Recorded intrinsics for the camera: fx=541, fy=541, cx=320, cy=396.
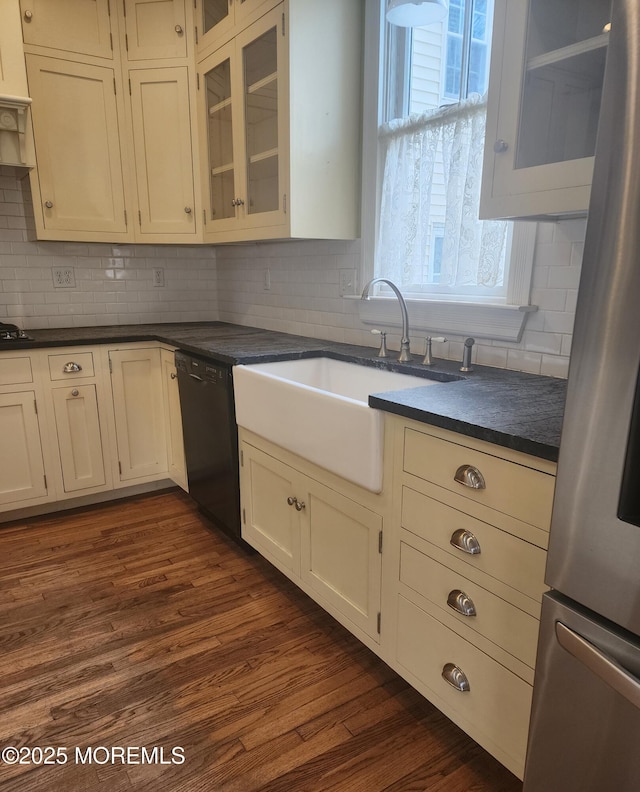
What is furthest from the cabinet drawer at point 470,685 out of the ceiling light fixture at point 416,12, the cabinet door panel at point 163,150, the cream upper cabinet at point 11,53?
the cream upper cabinet at point 11,53

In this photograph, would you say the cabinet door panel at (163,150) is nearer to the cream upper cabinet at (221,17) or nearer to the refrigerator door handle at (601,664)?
the cream upper cabinet at (221,17)

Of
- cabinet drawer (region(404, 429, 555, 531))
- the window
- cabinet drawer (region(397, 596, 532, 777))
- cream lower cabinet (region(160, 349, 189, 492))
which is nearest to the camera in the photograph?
cabinet drawer (region(404, 429, 555, 531))

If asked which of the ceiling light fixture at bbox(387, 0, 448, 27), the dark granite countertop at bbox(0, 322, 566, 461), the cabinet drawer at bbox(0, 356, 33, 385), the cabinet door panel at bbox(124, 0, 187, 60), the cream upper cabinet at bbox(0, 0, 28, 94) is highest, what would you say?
the cabinet door panel at bbox(124, 0, 187, 60)

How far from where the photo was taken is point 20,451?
2.67m

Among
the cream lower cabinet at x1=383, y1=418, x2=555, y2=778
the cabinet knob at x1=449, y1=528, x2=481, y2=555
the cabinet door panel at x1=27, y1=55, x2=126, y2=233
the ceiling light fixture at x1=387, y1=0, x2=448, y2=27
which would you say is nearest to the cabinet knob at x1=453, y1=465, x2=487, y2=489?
the cream lower cabinet at x1=383, y1=418, x2=555, y2=778

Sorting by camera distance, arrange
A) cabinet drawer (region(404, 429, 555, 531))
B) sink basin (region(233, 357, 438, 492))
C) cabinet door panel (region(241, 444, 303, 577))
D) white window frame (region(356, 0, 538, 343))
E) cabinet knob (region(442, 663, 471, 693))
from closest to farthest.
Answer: cabinet drawer (region(404, 429, 555, 531)) < cabinet knob (region(442, 663, 471, 693)) < sink basin (region(233, 357, 438, 492)) < white window frame (region(356, 0, 538, 343)) < cabinet door panel (region(241, 444, 303, 577))

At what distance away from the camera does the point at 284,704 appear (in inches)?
62.9

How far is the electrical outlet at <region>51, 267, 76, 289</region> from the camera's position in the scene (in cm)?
311

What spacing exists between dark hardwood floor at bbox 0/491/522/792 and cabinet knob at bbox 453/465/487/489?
779mm

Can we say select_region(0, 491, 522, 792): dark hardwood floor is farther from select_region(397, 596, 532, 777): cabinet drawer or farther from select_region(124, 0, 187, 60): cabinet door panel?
select_region(124, 0, 187, 60): cabinet door panel

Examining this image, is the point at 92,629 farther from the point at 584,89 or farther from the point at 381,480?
the point at 584,89

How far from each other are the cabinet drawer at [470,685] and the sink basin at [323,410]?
39 cm

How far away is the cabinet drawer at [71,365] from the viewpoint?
2.67 m

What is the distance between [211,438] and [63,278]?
4.90 ft
